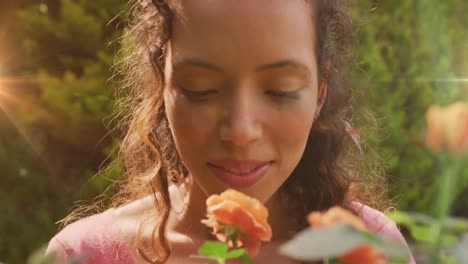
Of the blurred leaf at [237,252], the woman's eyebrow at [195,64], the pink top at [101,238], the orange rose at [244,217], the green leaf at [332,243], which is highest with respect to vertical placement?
the woman's eyebrow at [195,64]

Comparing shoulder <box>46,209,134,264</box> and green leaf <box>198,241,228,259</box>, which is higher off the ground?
green leaf <box>198,241,228,259</box>

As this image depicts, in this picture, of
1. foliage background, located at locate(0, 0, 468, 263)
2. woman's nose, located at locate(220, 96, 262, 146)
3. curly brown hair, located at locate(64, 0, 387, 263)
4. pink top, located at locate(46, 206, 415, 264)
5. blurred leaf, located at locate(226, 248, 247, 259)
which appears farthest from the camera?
foliage background, located at locate(0, 0, 468, 263)

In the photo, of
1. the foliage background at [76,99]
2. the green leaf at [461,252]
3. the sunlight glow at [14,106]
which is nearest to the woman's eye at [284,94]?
the green leaf at [461,252]

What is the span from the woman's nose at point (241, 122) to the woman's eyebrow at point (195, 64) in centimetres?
6

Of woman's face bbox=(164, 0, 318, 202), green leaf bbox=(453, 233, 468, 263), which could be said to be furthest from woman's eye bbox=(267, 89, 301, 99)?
green leaf bbox=(453, 233, 468, 263)

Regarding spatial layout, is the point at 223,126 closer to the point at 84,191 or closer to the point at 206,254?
the point at 206,254

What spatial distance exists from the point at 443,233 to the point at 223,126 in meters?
0.71

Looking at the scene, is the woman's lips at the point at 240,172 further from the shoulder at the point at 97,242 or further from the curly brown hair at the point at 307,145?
the shoulder at the point at 97,242

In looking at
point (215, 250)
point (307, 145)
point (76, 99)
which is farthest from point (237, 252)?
point (76, 99)

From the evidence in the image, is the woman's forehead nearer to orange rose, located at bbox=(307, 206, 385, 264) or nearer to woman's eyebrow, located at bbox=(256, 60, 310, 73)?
woman's eyebrow, located at bbox=(256, 60, 310, 73)

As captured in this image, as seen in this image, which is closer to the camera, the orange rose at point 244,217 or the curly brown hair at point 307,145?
the orange rose at point 244,217

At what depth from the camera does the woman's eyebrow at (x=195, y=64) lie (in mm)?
1153

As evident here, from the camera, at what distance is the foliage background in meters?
3.42

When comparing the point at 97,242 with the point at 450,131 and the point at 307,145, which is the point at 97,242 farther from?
the point at 450,131
